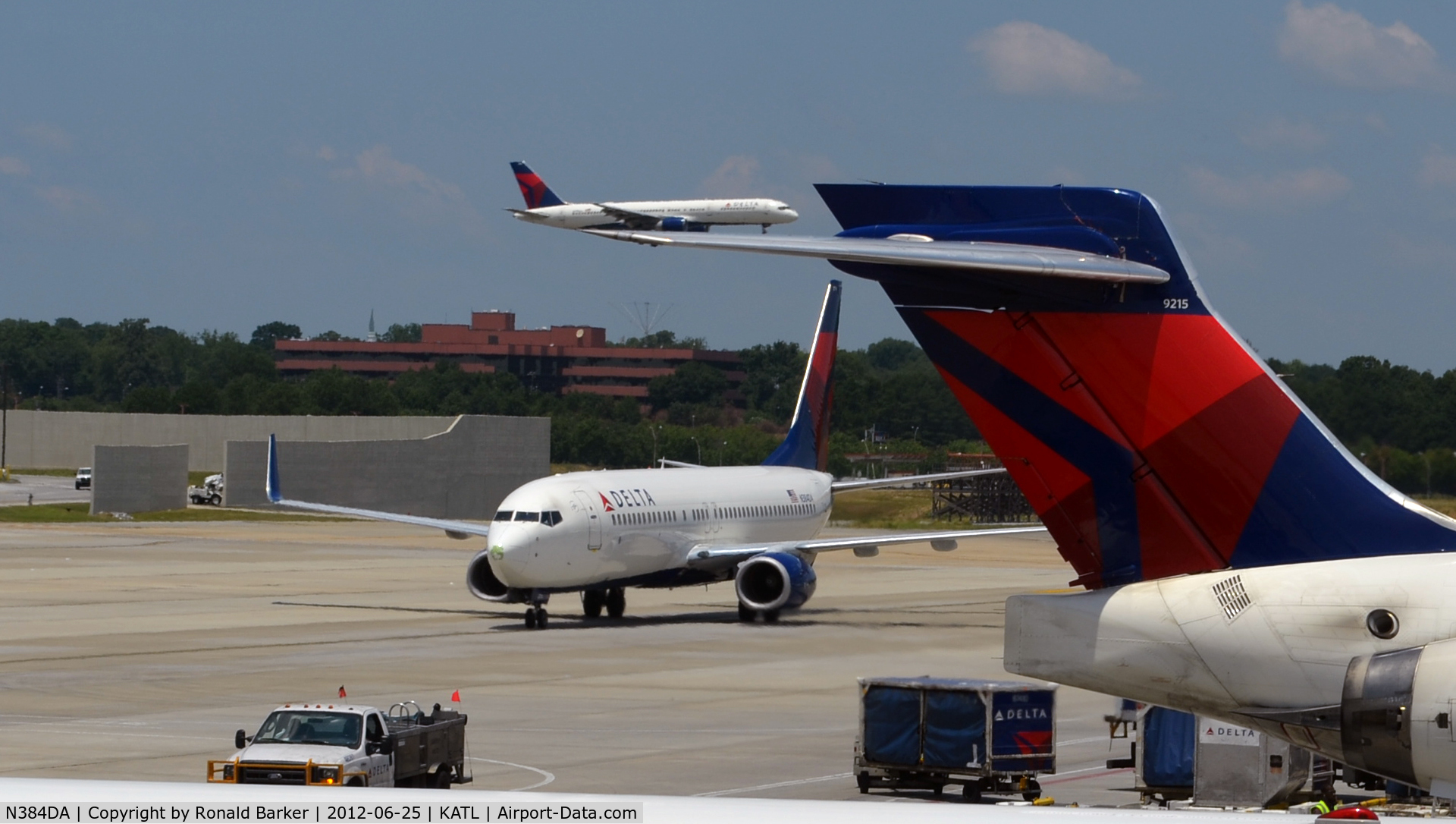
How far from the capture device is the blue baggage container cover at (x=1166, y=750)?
73.2 ft

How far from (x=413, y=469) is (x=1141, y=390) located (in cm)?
10001

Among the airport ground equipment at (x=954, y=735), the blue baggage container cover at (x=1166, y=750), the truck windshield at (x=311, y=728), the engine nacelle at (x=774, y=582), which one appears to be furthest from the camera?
the engine nacelle at (x=774, y=582)

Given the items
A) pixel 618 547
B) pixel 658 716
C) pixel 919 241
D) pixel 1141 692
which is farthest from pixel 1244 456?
pixel 618 547

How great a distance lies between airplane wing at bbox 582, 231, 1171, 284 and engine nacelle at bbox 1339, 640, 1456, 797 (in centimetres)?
320

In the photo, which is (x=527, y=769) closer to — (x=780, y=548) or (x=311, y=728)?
(x=311, y=728)

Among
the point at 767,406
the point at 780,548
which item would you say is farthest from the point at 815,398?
the point at 767,406

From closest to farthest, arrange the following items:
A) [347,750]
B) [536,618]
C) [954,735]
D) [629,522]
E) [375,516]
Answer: [347,750] < [954,735] < [629,522] < [536,618] < [375,516]

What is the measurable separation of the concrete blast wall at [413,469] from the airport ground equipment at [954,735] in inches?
3349

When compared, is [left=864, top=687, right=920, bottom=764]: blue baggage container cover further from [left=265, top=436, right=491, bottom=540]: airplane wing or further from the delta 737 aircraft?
[left=265, top=436, right=491, bottom=540]: airplane wing

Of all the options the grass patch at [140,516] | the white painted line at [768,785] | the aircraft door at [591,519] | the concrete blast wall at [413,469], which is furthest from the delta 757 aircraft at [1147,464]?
the concrete blast wall at [413,469]

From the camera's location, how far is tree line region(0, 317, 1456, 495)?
1797 centimetres

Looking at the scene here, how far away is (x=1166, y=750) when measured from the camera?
2242 centimetres

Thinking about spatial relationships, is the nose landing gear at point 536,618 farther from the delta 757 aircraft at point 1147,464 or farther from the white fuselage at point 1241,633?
the white fuselage at point 1241,633

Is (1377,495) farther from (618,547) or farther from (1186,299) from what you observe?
(618,547)
